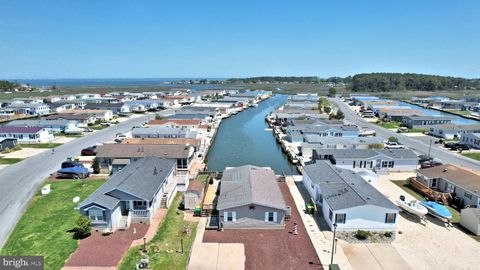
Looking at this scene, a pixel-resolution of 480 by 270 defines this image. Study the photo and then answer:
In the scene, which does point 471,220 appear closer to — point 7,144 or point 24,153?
point 24,153

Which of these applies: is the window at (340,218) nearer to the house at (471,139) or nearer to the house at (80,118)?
the house at (471,139)

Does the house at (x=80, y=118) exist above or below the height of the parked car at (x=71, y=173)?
above

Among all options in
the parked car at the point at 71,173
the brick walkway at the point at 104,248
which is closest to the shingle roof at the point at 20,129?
the parked car at the point at 71,173

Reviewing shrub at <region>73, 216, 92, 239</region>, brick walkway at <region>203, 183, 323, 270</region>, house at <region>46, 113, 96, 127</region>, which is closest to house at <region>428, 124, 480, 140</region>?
brick walkway at <region>203, 183, 323, 270</region>

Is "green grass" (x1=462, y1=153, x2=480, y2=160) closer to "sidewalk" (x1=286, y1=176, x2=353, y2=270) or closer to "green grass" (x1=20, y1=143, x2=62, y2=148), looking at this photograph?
Answer: "sidewalk" (x1=286, y1=176, x2=353, y2=270)

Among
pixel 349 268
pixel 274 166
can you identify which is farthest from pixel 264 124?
pixel 349 268

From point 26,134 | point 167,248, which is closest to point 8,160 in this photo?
point 26,134

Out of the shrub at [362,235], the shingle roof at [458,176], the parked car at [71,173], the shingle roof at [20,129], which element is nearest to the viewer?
the shrub at [362,235]
